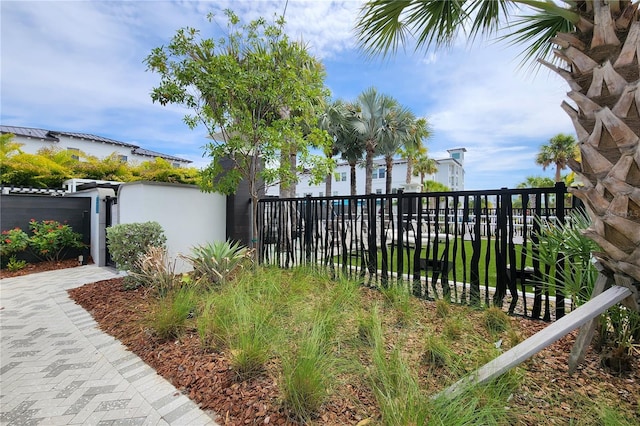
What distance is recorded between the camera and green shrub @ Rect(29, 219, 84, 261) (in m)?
6.73

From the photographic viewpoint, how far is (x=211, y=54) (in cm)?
426

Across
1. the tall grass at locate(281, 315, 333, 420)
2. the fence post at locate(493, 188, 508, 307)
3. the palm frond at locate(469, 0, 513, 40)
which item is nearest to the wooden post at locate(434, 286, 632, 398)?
the tall grass at locate(281, 315, 333, 420)

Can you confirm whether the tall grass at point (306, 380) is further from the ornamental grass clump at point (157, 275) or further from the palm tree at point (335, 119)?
the palm tree at point (335, 119)

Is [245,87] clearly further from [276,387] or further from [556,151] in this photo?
[556,151]

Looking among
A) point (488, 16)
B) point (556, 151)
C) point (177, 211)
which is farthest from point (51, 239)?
point (556, 151)

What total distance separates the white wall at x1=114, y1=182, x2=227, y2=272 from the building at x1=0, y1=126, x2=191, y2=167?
1344cm

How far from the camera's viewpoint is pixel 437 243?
377cm

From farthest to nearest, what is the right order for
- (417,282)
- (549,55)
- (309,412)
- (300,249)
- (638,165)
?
(300,249) → (417,282) → (549,55) → (309,412) → (638,165)

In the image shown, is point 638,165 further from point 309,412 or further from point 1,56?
point 1,56

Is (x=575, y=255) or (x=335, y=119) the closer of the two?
(x=575, y=255)

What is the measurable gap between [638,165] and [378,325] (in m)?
1.95

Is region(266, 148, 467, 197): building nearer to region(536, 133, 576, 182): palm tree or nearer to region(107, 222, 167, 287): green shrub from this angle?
region(536, 133, 576, 182): palm tree

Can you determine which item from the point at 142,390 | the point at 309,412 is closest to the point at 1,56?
the point at 142,390

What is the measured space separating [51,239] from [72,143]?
17.2m
